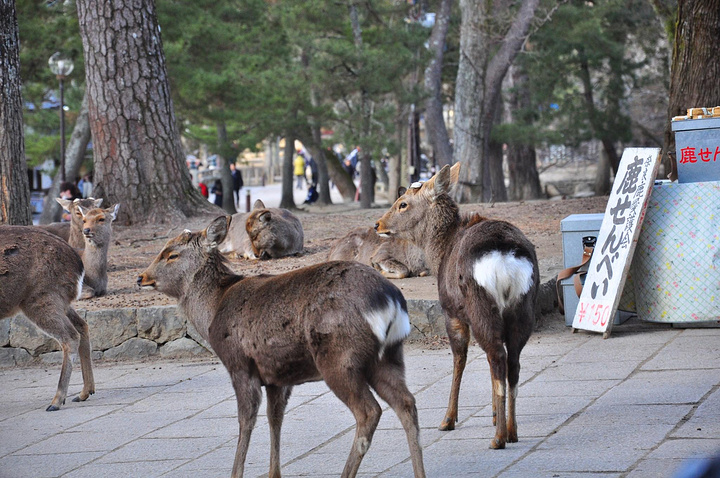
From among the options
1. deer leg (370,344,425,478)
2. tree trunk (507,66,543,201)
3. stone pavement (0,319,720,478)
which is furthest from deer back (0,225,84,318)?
tree trunk (507,66,543,201)

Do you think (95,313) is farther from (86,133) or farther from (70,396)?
(86,133)

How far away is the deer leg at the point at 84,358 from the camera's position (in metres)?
7.57

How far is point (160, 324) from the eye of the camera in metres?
9.02

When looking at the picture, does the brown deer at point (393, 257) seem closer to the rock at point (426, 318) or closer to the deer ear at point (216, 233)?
the rock at point (426, 318)

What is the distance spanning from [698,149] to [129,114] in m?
8.98

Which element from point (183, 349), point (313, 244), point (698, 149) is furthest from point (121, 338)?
point (698, 149)

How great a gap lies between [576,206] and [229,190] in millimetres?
17482

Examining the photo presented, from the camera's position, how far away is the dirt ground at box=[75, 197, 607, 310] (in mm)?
9773

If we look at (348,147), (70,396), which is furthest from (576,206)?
(348,147)

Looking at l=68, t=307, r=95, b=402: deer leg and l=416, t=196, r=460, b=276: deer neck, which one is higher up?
l=416, t=196, r=460, b=276: deer neck

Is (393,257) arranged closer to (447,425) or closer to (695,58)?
(695,58)

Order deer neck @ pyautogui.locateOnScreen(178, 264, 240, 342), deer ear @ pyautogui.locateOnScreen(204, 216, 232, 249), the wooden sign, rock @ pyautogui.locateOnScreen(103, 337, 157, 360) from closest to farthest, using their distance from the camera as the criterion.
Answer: deer neck @ pyautogui.locateOnScreen(178, 264, 240, 342) < deer ear @ pyautogui.locateOnScreen(204, 216, 232, 249) < the wooden sign < rock @ pyautogui.locateOnScreen(103, 337, 157, 360)

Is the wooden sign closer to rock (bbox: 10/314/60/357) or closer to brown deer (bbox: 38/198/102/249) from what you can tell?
rock (bbox: 10/314/60/357)

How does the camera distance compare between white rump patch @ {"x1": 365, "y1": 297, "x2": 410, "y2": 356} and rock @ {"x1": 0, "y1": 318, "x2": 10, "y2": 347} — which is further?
rock @ {"x1": 0, "y1": 318, "x2": 10, "y2": 347}
